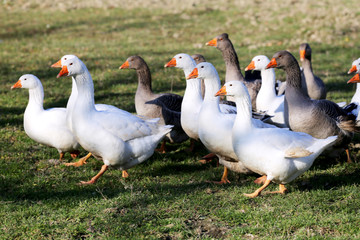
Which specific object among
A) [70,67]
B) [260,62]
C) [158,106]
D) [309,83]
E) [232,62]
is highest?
[70,67]

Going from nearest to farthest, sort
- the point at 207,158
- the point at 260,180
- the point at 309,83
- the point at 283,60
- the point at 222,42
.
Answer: the point at 260,180
the point at 283,60
the point at 207,158
the point at 222,42
the point at 309,83

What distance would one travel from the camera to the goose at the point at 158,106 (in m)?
7.75

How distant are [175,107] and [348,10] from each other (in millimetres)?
13310

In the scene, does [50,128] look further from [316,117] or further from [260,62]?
[316,117]

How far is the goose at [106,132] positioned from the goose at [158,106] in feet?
4.25

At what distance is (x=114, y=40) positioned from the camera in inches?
662

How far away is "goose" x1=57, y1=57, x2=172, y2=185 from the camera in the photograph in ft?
19.8

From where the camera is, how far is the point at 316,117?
259 inches

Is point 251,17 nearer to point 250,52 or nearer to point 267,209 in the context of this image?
point 250,52

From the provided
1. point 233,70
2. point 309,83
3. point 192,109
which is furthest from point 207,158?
point 309,83

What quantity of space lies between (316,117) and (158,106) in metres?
2.57

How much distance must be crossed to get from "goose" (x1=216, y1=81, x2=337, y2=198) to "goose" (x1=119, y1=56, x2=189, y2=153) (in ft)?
7.01

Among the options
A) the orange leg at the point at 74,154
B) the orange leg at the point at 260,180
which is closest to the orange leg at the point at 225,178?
the orange leg at the point at 260,180

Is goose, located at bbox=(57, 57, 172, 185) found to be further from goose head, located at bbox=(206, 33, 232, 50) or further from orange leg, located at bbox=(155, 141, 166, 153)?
goose head, located at bbox=(206, 33, 232, 50)
